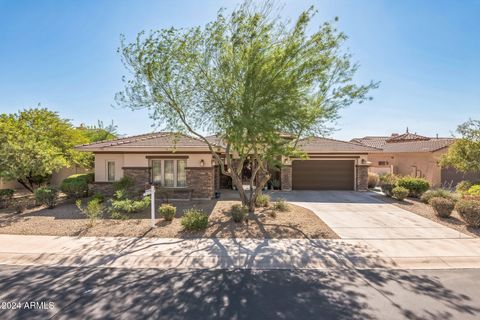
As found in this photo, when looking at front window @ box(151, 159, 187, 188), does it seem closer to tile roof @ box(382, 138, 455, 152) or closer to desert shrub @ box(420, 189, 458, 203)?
desert shrub @ box(420, 189, 458, 203)

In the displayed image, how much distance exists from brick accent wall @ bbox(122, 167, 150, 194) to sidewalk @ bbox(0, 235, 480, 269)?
650 cm

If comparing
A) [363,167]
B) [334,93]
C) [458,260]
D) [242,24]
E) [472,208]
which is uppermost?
[242,24]

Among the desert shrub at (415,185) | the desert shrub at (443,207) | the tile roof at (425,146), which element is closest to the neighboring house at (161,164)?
the desert shrub at (415,185)

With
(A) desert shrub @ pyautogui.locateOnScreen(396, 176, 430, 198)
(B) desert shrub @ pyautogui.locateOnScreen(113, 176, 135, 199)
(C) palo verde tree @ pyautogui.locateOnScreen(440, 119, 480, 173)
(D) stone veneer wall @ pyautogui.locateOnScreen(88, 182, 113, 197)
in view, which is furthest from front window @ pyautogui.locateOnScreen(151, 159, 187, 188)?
(C) palo verde tree @ pyautogui.locateOnScreen(440, 119, 480, 173)

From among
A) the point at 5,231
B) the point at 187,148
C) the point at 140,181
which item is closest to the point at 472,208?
the point at 187,148

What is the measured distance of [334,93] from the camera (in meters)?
9.60

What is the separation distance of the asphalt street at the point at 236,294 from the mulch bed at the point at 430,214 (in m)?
3.84

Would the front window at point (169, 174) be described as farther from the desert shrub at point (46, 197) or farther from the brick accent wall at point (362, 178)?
the brick accent wall at point (362, 178)

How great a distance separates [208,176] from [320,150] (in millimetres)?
8742

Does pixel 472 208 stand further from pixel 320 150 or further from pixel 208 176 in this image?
pixel 208 176

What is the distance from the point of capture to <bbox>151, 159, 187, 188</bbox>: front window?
14516mm

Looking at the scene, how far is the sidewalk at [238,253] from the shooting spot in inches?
247

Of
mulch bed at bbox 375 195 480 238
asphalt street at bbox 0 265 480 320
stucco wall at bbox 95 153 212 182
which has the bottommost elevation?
asphalt street at bbox 0 265 480 320

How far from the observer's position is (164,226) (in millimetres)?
9133
